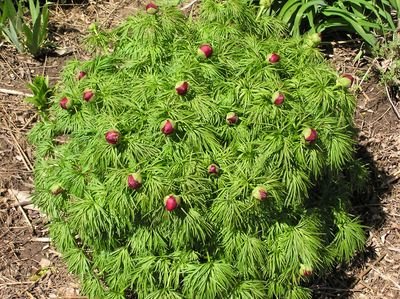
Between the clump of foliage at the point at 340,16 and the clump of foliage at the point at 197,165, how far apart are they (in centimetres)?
122

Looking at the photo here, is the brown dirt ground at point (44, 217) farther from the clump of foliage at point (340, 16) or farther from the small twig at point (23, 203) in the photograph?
the clump of foliage at point (340, 16)

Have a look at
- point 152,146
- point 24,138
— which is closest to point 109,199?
point 152,146

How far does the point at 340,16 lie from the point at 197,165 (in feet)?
6.89

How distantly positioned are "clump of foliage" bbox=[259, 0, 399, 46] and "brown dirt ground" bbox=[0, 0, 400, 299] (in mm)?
206

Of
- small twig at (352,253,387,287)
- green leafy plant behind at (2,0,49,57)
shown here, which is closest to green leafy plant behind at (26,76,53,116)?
green leafy plant behind at (2,0,49,57)

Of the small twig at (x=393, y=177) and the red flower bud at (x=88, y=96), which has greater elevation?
the red flower bud at (x=88, y=96)

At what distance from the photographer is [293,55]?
3.08m

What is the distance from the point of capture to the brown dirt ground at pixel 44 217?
3.49m

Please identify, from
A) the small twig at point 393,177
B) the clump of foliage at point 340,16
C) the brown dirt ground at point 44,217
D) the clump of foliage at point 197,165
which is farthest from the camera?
the clump of foliage at point 340,16

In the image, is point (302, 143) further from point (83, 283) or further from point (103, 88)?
point (83, 283)

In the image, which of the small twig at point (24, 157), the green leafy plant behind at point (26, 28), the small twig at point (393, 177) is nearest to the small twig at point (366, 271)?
the small twig at point (393, 177)

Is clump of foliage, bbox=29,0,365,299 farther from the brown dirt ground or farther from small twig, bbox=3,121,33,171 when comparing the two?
small twig, bbox=3,121,33,171

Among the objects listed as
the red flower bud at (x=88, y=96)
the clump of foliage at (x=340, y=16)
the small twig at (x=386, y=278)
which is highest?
the red flower bud at (x=88, y=96)

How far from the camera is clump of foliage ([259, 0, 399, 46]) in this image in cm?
419
